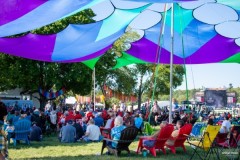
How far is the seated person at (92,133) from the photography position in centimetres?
1380

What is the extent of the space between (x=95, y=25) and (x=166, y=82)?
129ft

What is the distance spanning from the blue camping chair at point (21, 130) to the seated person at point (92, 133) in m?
2.33

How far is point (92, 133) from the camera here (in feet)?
45.6

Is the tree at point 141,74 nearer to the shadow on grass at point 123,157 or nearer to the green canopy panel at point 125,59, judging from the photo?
the green canopy panel at point 125,59

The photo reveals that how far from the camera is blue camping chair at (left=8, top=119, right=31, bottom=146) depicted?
40.3 ft

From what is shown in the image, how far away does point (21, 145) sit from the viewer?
40.8 feet

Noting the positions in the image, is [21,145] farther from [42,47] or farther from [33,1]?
[33,1]

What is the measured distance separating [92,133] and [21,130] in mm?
2764

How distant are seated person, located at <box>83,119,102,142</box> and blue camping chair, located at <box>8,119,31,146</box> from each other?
7.66 feet

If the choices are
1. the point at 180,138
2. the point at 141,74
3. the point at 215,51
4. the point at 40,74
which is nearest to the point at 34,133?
the point at 180,138

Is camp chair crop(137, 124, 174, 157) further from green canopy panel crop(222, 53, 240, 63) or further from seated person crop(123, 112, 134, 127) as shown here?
green canopy panel crop(222, 53, 240, 63)

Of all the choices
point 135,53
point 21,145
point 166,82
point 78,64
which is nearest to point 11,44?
point 21,145

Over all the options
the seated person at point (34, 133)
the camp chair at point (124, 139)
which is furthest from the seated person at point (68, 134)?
the camp chair at point (124, 139)

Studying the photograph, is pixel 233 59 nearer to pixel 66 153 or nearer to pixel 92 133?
pixel 92 133
